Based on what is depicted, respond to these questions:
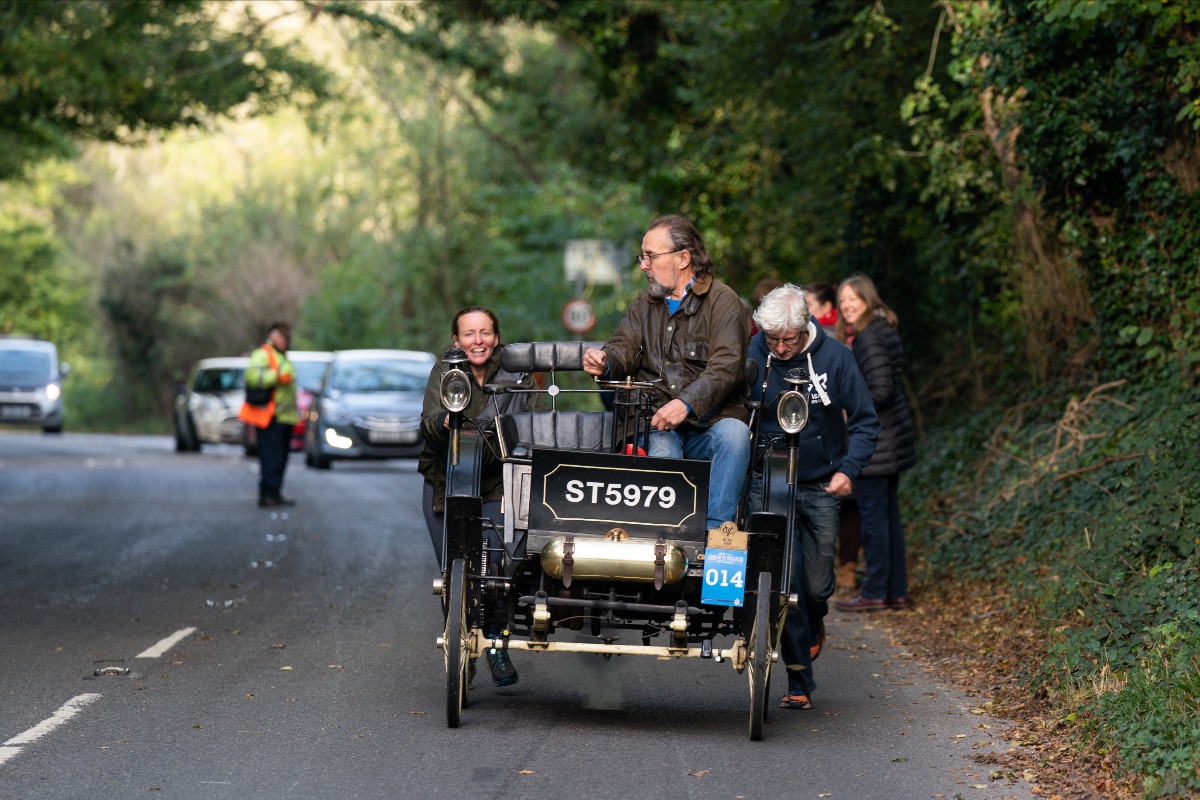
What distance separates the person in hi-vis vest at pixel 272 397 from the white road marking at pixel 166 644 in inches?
321

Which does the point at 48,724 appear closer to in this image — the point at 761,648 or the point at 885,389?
the point at 761,648

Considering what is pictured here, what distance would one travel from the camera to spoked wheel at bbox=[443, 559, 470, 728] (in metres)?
7.33

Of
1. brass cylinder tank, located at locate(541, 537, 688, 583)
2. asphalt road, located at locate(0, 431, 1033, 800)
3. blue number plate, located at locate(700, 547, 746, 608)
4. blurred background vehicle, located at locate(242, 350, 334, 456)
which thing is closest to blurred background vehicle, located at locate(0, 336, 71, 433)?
blurred background vehicle, located at locate(242, 350, 334, 456)

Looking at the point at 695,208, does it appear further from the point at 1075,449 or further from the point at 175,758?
the point at 175,758

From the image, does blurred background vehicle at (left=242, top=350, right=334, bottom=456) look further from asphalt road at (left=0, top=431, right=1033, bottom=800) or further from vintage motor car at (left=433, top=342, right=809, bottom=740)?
vintage motor car at (left=433, top=342, right=809, bottom=740)

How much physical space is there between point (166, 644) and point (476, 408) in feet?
9.93

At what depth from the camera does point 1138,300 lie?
41.0 feet

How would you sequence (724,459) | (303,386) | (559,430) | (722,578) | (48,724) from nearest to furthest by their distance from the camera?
(722,578) < (724,459) < (48,724) < (559,430) < (303,386)

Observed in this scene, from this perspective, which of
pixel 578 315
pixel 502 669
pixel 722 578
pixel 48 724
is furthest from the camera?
pixel 578 315

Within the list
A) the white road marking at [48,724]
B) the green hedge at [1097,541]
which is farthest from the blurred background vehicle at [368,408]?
the white road marking at [48,724]

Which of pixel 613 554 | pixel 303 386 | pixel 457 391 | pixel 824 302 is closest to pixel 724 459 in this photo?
pixel 613 554

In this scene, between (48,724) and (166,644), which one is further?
(166,644)

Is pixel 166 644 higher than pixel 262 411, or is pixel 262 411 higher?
pixel 262 411

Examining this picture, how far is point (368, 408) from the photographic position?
24.3m
